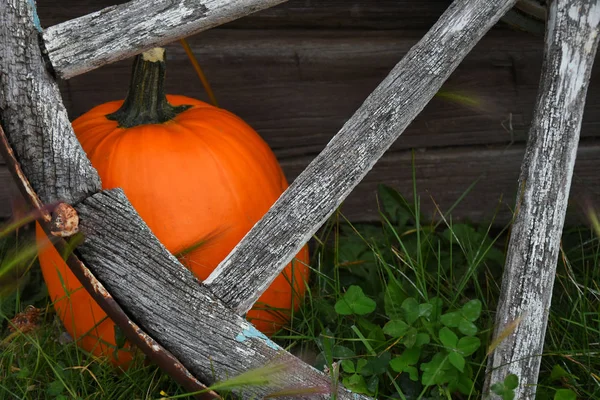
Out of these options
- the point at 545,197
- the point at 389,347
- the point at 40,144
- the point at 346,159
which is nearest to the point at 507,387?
the point at 389,347

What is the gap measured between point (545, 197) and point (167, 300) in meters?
0.65

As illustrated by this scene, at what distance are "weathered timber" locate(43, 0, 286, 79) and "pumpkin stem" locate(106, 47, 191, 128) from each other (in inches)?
11.0

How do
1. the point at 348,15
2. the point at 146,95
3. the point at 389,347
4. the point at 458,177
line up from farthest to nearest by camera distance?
1. the point at 458,177
2. the point at 348,15
3. the point at 146,95
4. the point at 389,347

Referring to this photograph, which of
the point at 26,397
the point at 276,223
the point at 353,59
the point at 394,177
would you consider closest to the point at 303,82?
the point at 353,59

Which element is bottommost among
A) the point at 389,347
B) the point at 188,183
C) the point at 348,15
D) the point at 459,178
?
the point at 389,347

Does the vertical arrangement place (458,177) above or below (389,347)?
above

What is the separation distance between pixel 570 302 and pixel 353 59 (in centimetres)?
78

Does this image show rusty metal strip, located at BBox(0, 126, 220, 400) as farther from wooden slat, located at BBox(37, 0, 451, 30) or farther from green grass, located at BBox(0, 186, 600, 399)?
wooden slat, located at BBox(37, 0, 451, 30)

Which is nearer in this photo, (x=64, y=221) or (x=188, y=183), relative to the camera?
(x=64, y=221)

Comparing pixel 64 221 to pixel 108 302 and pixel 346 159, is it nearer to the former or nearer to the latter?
pixel 108 302

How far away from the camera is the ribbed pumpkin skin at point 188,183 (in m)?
1.30

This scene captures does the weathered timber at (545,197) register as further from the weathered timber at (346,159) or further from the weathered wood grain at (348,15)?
the weathered wood grain at (348,15)

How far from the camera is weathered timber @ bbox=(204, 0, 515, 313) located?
108cm

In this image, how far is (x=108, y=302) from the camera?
1035mm
